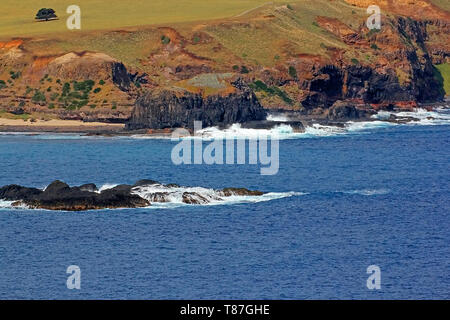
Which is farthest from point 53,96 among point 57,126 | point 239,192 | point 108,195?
point 108,195

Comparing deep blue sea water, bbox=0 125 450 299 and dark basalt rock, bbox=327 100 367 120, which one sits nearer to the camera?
deep blue sea water, bbox=0 125 450 299

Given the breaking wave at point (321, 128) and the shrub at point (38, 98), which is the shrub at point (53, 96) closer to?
the shrub at point (38, 98)

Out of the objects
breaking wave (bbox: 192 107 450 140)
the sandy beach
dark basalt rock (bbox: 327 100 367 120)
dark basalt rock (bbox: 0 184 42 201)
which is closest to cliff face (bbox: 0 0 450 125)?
the sandy beach

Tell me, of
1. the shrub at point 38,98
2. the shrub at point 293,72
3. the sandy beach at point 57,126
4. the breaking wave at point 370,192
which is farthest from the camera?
the shrub at point 293,72

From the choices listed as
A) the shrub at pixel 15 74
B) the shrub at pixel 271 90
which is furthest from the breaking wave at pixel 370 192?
the shrub at pixel 15 74

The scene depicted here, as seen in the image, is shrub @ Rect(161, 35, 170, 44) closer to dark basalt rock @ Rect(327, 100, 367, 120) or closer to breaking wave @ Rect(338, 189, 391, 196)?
dark basalt rock @ Rect(327, 100, 367, 120)

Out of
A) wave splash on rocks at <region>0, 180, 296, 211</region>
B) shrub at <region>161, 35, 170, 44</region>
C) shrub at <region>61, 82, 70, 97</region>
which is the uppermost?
wave splash on rocks at <region>0, 180, 296, 211</region>

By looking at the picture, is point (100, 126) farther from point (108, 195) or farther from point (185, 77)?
point (108, 195)
